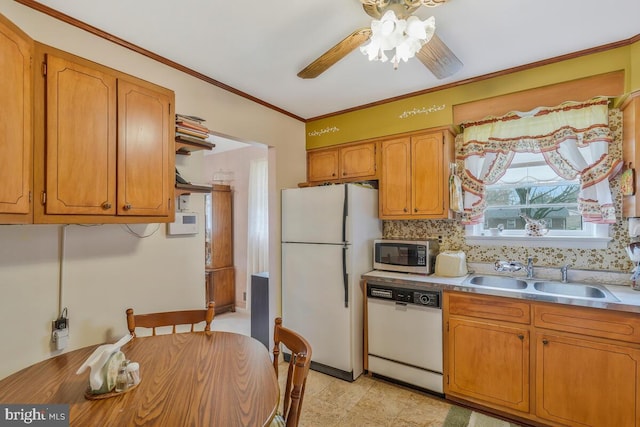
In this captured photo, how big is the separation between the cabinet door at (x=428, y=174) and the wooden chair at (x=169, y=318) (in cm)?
194

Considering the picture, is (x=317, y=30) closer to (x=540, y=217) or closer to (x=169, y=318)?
(x=169, y=318)

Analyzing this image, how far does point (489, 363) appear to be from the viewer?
2.22 metres

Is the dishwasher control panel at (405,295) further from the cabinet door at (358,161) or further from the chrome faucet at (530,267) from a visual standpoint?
the cabinet door at (358,161)

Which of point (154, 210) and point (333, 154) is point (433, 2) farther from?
point (333, 154)

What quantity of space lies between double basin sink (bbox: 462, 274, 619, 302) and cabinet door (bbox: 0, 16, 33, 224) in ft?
8.90

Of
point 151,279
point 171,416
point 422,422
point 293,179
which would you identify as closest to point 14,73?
point 151,279

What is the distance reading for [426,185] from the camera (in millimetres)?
2816

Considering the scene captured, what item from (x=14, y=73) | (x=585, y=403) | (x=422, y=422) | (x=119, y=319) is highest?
(x=14, y=73)

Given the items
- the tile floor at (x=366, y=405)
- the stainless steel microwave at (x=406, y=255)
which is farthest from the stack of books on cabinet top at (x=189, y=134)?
the tile floor at (x=366, y=405)

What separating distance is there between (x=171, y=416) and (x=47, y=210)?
1121 mm

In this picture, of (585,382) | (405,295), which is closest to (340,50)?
(405,295)

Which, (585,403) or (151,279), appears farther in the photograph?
(151,279)

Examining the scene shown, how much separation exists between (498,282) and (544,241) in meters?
0.49

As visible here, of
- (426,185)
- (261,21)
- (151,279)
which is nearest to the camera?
(261,21)
